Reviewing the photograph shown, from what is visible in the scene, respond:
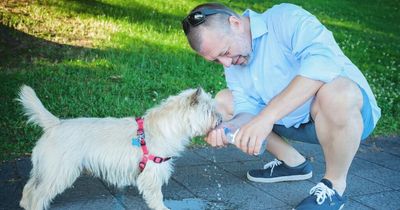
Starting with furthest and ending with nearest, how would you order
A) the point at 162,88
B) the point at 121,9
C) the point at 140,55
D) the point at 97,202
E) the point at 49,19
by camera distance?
the point at 121,9 → the point at 49,19 → the point at 140,55 → the point at 162,88 → the point at 97,202

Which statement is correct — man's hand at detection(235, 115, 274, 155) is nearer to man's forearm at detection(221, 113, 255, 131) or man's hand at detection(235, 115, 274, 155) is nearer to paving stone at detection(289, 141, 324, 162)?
man's forearm at detection(221, 113, 255, 131)

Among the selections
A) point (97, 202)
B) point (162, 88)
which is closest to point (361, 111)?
point (97, 202)

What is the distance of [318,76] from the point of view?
10.3 ft

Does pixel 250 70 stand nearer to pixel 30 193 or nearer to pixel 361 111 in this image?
pixel 361 111

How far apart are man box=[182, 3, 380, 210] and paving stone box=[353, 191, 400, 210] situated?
0.60 m

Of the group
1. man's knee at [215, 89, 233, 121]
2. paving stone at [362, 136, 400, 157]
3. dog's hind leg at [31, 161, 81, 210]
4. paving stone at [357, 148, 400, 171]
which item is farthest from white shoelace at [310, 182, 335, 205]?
paving stone at [362, 136, 400, 157]

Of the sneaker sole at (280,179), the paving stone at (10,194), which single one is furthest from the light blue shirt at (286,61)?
the paving stone at (10,194)

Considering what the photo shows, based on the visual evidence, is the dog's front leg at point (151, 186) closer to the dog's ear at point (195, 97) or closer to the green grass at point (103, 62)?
the dog's ear at point (195, 97)

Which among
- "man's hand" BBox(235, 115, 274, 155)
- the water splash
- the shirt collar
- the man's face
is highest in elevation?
the shirt collar

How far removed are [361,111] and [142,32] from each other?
21.1ft

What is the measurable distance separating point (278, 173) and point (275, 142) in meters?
0.31

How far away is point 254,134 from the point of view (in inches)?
118

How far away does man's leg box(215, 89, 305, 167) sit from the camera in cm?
431

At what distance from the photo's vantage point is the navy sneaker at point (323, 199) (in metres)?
3.57
